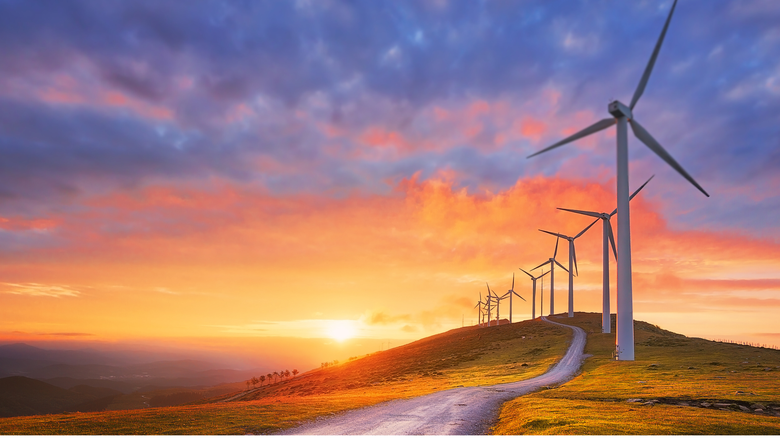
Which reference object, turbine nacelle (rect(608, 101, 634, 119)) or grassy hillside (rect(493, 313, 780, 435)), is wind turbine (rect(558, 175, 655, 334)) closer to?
grassy hillside (rect(493, 313, 780, 435))

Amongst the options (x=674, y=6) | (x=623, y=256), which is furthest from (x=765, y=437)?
(x=674, y=6)

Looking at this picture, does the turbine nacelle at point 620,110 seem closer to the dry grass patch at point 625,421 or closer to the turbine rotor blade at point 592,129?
the turbine rotor blade at point 592,129

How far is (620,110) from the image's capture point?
70688 mm

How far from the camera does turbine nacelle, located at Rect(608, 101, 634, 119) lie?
70812 mm

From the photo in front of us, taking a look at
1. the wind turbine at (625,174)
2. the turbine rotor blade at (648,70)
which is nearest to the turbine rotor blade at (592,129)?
the wind turbine at (625,174)

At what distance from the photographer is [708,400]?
4125 cm

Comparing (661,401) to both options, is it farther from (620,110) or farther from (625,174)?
(620,110)

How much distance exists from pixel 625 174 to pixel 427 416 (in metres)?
52.8

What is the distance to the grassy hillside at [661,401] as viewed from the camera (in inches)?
1196

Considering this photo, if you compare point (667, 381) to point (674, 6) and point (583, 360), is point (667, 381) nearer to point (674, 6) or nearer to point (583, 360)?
point (583, 360)

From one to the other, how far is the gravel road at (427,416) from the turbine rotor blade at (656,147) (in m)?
39.5

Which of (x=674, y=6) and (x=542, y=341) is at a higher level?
(x=674, y=6)

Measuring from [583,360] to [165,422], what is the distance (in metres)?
82.5

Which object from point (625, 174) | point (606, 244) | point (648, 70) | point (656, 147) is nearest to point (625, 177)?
point (625, 174)
